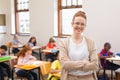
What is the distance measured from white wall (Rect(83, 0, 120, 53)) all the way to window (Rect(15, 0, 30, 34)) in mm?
3312

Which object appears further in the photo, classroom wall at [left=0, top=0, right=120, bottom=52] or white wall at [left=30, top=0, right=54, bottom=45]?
white wall at [left=30, top=0, right=54, bottom=45]

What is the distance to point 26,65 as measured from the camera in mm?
4770

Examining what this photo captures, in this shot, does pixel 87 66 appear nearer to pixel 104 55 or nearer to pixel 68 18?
pixel 104 55

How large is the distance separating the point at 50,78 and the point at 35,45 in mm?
→ 4911

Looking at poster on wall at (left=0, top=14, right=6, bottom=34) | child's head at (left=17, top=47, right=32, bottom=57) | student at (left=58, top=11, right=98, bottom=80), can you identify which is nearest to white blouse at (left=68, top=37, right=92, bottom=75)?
student at (left=58, top=11, right=98, bottom=80)

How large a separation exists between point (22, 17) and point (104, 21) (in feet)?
14.6

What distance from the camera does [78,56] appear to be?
1.87 metres

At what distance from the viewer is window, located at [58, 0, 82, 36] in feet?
26.3

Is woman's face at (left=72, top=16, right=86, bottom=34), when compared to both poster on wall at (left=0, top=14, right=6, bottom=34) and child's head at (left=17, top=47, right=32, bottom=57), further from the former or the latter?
poster on wall at (left=0, top=14, right=6, bottom=34)

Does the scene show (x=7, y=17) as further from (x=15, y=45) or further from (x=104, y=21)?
(x=104, y=21)

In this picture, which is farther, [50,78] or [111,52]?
[111,52]

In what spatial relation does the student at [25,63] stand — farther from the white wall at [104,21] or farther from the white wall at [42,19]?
the white wall at [42,19]

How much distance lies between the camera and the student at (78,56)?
1.86m

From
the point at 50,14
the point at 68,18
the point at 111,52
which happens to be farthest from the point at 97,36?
the point at 50,14
